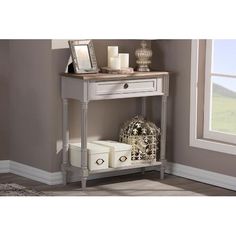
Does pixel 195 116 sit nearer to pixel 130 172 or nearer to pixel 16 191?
pixel 130 172

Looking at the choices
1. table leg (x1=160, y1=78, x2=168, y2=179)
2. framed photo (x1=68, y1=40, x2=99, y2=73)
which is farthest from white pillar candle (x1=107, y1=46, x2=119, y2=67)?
table leg (x1=160, y1=78, x2=168, y2=179)

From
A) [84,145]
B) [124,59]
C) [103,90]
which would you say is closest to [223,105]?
[124,59]

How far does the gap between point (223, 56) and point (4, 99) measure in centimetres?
160

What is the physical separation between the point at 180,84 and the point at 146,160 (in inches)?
23.3

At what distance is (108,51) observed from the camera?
400cm

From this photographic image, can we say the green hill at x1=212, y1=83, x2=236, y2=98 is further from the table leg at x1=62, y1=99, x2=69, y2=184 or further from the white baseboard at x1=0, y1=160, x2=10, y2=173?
the white baseboard at x1=0, y1=160, x2=10, y2=173

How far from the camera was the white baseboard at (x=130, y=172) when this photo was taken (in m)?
3.99

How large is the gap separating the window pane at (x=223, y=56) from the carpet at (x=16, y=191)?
4.72ft

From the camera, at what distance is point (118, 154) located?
3971mm

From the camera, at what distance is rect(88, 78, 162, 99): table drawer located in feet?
12.2
